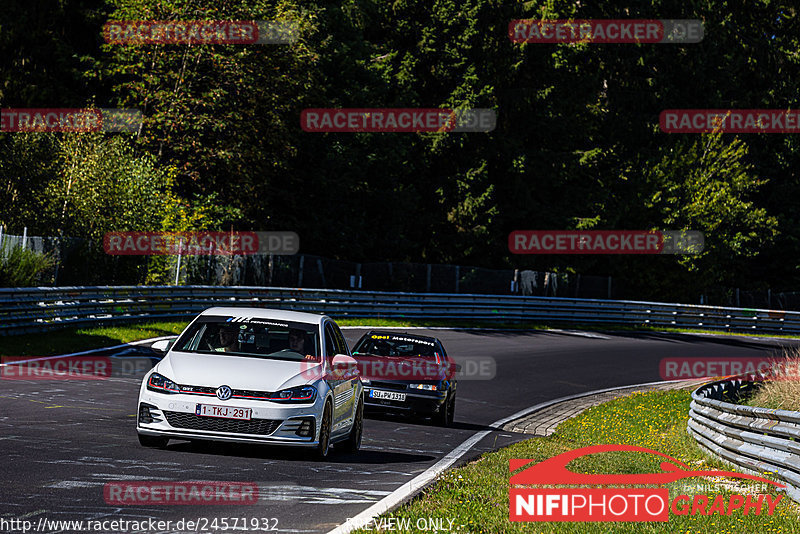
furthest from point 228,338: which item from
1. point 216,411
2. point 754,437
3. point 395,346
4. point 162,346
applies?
point 395,346

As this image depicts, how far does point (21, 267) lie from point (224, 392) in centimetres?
1795

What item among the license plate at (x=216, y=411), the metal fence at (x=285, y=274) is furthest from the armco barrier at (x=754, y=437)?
the metal fence at (x=285, y=274)

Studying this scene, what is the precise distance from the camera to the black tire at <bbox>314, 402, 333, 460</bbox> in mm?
11000

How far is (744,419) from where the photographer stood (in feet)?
41.8

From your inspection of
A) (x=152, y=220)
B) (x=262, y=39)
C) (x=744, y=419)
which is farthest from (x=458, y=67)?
(x=744, y=419)

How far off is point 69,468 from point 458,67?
45861mm

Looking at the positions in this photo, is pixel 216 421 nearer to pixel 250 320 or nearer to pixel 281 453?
pixel 281 453

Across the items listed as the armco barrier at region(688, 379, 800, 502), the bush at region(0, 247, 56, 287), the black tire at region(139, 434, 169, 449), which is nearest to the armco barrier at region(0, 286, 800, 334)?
the bush at region(0, 247, 56, 287)

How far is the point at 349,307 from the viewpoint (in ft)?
128

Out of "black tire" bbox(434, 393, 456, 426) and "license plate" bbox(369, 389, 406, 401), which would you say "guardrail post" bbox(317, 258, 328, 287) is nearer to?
"black tire" bbox(434, 393, 456, 426)

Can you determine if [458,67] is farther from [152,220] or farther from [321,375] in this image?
[321,375]

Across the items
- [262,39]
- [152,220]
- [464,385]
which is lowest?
[464,385]

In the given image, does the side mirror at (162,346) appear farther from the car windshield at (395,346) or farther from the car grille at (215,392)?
the car windshield at (395,346)

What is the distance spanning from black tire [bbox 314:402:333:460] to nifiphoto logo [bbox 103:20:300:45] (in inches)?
1241
